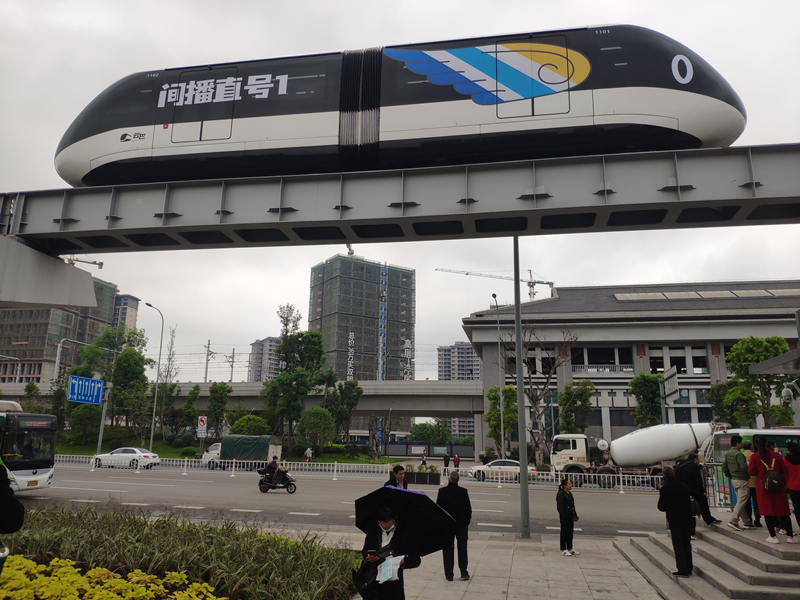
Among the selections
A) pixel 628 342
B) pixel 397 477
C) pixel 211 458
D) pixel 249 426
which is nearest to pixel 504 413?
pixel 628 342

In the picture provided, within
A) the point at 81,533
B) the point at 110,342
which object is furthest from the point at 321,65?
the point at 110,342

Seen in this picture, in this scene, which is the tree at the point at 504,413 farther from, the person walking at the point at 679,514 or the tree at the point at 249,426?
the person walking at the point at 679,514

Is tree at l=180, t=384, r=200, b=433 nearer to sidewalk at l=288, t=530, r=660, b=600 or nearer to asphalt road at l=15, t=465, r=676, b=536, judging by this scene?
asphalt road at l=15, t=465, r=676, b=536

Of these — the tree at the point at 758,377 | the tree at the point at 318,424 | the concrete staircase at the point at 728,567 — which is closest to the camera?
the concrete staircase at the point at 728,567

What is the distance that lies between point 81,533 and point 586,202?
1135cm

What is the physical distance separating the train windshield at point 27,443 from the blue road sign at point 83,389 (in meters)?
18.4

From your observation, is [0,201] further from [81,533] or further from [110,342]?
[110,342]

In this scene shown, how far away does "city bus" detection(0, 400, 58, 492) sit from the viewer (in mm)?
17422

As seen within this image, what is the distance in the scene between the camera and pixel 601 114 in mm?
11984

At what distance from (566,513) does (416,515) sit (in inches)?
301

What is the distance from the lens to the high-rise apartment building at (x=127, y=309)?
601ft

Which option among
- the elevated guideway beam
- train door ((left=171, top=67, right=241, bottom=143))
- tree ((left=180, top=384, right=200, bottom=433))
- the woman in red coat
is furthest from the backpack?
tree ((left=180, top=384, right=200, bottom=433))

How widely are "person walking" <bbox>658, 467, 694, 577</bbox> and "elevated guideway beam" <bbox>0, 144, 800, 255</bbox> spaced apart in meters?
6.22

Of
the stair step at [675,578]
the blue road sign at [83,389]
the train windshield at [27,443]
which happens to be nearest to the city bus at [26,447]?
the train windshield at [27,443]
